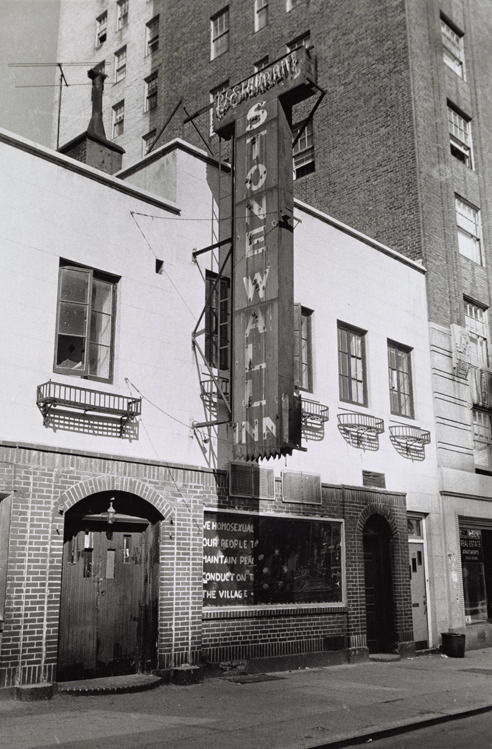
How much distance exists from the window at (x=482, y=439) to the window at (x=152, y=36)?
69.4 feet

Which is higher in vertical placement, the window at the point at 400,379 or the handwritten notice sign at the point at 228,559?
the window at the point at 400,379

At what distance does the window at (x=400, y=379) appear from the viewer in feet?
58.4

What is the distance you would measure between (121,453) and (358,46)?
16599mm

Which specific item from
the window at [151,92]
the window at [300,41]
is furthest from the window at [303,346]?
the window at [151,92]

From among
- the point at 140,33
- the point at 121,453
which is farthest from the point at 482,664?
the point at 140,33

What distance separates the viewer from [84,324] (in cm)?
1198

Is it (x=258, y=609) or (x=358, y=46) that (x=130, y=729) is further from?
(x=358, y=46)

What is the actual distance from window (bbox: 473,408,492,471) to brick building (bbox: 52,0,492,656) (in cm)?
5

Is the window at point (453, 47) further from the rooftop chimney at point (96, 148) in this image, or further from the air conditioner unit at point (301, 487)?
the air conditioner unit at point (301, 487)

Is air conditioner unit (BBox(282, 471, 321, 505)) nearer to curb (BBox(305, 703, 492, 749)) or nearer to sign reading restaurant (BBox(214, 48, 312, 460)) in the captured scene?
sign reading restaurant (BBox(214, 48, 312, 460))

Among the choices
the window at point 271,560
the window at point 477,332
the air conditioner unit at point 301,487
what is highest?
the window at point 477,332

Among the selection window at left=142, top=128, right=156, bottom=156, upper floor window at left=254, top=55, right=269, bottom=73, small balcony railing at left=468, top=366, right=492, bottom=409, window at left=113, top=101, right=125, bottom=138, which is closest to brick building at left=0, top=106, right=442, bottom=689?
small balcony railing at left=468, top=366, right=492, bottom=409

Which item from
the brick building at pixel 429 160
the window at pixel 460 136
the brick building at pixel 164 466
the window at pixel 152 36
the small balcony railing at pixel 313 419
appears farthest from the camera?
the window at pixel 152 36

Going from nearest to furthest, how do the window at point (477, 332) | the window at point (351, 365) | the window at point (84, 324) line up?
the window at point (84, 324) → the window at point (351, 365) → the window at point (477, 332)
